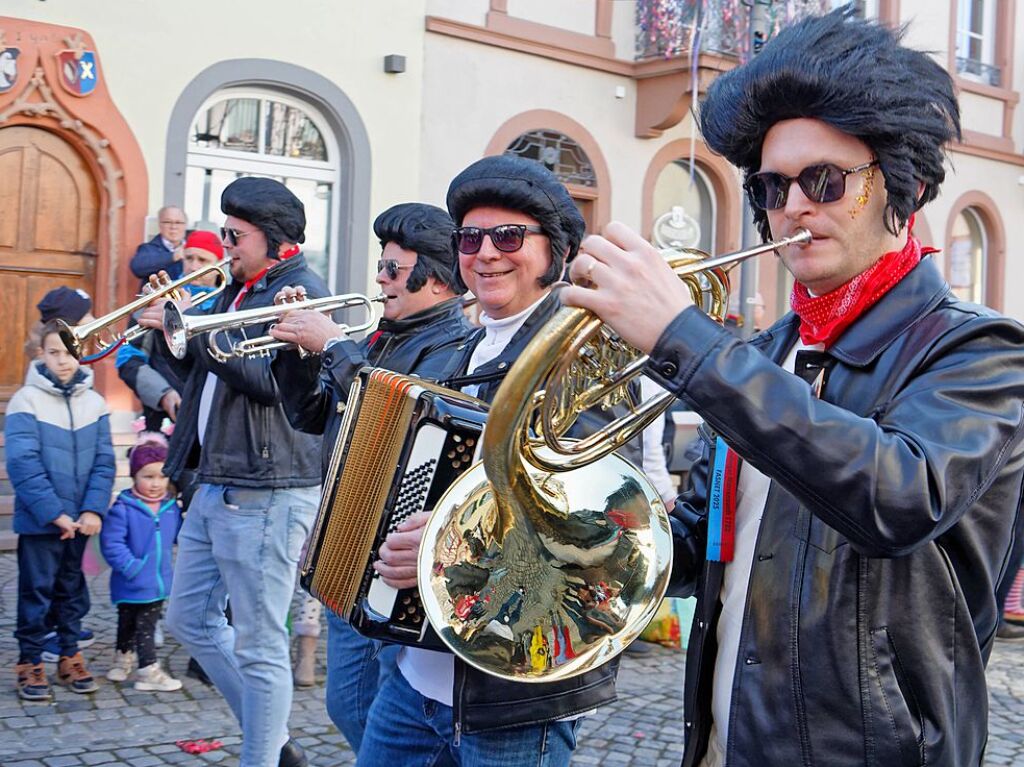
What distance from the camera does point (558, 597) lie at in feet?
7.00

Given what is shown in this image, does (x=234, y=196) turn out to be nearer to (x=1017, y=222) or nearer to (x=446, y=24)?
(x=446, y=24)

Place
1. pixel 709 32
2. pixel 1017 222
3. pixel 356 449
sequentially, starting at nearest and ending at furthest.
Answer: pixel 356 449 < pixel 709 32 < pixel 1017 222

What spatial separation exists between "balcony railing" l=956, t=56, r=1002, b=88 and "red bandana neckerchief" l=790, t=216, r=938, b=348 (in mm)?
16465

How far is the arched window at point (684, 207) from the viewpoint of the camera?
13.4 m

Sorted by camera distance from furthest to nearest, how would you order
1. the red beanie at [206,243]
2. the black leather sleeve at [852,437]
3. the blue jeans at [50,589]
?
the red beanie at [206,243] → the blue jeans at [50,589] → the black leather sleeve at [852,437]

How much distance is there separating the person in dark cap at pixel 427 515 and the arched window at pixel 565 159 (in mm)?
9099

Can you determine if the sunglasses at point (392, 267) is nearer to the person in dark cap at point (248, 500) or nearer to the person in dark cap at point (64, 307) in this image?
the person in dark cap at point (248, 500)

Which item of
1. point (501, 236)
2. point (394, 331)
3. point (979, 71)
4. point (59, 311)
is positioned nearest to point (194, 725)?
point (59, 311)

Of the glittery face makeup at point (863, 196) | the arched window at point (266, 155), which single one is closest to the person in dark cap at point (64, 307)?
the arched window at point (266, 155)

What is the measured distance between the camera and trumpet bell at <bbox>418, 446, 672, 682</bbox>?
81.7 inches

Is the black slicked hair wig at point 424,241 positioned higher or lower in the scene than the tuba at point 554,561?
higher

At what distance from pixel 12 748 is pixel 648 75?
10.0m

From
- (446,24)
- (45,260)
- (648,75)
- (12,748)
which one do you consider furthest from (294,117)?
→ (12,748)

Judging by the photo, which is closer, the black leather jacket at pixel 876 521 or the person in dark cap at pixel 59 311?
the black leather jacket at pixel 876 521
